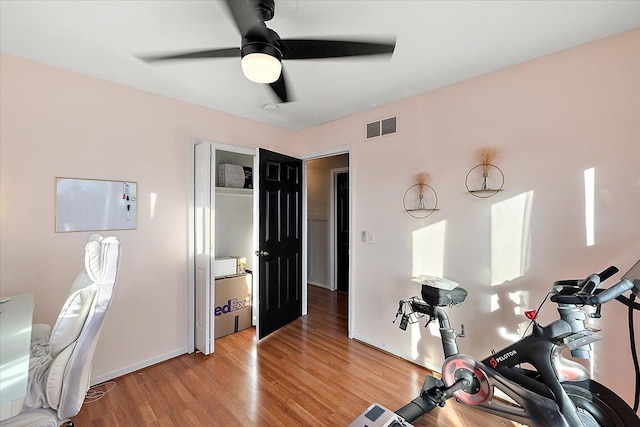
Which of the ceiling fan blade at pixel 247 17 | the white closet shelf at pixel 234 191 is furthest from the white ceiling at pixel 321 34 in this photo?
the white closet shelf at pixel 234 191

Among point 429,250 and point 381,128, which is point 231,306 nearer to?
point 429,250

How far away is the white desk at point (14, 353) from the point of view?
36.1 inches

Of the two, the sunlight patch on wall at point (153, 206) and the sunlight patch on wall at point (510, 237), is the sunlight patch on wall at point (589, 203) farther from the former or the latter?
the sunlight patch on wall at point (153, 206)

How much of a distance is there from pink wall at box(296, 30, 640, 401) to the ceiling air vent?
6 cm

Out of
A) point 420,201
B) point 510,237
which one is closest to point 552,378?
point 510,237

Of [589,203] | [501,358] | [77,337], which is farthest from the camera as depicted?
[589,203]

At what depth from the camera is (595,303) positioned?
1.33 m

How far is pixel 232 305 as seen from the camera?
10.7 ft

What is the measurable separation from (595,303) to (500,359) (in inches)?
25.0

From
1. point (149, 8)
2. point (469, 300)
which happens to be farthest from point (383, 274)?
point (149, 8)

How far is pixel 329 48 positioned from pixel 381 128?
158 cm

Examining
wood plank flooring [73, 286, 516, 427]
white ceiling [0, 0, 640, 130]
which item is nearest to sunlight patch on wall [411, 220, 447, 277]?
wood plank flooring [73, 286, 516, 427]

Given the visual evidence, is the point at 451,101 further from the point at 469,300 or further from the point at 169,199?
the point at 169,199

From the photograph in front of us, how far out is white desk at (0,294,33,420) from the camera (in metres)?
0.92
